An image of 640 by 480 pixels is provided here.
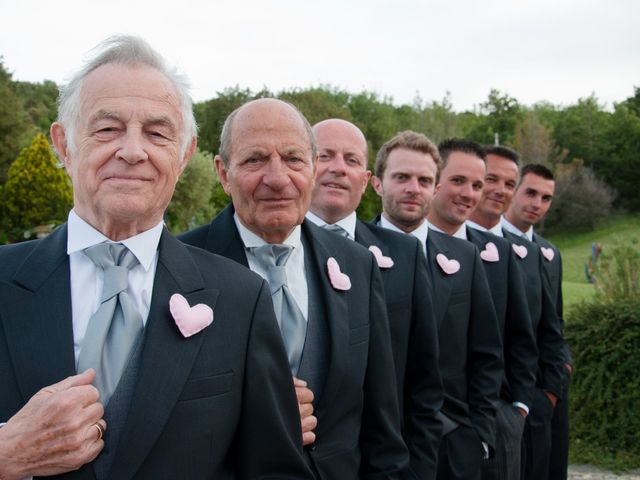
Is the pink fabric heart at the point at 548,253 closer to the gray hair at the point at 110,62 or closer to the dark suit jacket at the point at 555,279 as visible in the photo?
the dark suit jacket at the point at 555,279

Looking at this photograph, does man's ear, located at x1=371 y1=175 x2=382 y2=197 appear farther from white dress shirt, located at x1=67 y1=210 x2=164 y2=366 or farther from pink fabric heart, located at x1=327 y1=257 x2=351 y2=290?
white dress shirt, located at x1=67 y1=210 x2=164 y2=366

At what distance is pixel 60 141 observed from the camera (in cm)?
211

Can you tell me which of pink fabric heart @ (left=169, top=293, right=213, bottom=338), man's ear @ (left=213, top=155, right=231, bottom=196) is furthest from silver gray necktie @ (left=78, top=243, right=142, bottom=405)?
man's ear @ (left=213, top=155, right=231, bottom=196)

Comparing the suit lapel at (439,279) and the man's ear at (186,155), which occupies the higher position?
the man's ear at (186,155)

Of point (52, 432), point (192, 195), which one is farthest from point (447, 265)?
point (192, 195)

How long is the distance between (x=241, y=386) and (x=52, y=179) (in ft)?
86.8

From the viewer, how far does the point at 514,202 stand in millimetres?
6699

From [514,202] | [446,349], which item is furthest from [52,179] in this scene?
[446,349]

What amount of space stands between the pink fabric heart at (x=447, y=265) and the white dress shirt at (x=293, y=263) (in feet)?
4.53

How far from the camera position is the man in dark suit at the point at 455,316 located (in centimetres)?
391

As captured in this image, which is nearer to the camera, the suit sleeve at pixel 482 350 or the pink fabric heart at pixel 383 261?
A: the pink fabric heart at pixel 383 261

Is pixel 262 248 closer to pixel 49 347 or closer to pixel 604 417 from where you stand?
pixel 49 347

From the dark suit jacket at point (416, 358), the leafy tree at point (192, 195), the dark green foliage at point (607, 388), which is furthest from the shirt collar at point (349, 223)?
the leafy tree at point (192, 195)

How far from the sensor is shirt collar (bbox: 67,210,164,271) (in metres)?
2.01
